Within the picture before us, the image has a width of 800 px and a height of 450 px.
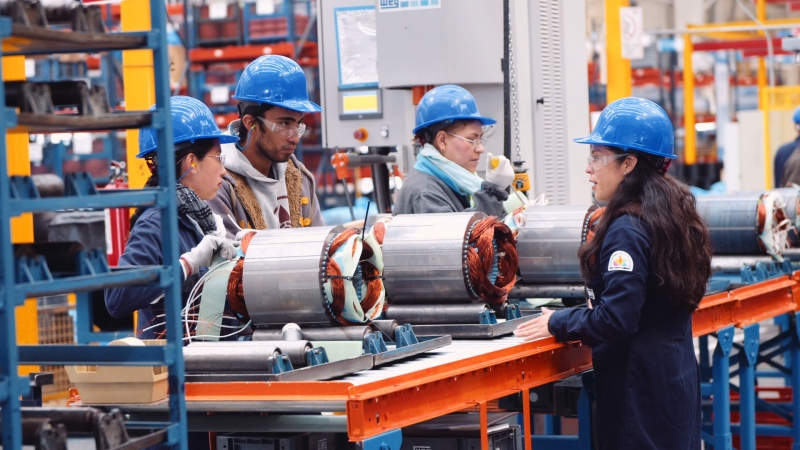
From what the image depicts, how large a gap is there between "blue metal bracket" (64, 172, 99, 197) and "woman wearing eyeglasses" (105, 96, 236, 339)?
0.81 metres

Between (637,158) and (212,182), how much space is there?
152cm

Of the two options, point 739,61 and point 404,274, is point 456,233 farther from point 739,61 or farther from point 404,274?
point 739,61

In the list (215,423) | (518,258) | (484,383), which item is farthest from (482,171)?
(215,423)

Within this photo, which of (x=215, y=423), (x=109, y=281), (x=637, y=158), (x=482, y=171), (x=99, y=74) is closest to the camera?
(x=109, y=281)

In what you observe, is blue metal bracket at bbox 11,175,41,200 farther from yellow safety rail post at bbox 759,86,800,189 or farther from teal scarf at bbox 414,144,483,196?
yellow safety rail post at bbox 759,86,800,189

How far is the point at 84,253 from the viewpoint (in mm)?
2545

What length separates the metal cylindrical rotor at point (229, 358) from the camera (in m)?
3.13

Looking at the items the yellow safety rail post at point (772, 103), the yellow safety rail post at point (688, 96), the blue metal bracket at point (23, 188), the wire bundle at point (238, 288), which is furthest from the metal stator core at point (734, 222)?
the yellow safety rail post at point (688, 96)

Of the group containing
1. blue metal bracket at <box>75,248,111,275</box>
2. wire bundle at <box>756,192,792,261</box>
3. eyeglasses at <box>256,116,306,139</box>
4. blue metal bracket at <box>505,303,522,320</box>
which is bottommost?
blue metal bracket at <box>505,303,522,320</box>

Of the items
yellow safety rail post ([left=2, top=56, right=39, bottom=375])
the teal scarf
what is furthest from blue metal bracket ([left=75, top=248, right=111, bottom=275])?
yellow safety rail post ([left=2, top=56, right=39, bottom=375])

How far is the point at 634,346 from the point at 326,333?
109 cm

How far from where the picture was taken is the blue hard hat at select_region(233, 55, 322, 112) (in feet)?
14.7

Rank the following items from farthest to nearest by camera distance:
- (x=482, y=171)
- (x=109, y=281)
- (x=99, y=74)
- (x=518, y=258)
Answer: (x=99, y=74), (x=482, y=171), (x=518, y=258), (x=109, y=281)

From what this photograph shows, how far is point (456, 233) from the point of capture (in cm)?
398
